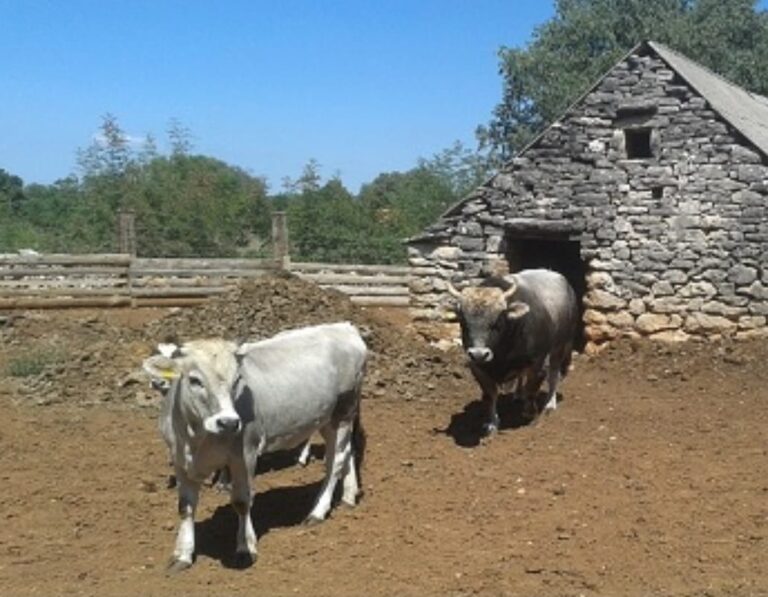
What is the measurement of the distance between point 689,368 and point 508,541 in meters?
6.95

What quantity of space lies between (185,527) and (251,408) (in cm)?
95

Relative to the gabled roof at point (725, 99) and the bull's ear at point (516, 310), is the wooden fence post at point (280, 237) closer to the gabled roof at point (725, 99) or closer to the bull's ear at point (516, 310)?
the gabled roof at point (725, 99)

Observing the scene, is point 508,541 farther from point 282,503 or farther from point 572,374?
point 572,374

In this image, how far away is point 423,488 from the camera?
28.5 feet

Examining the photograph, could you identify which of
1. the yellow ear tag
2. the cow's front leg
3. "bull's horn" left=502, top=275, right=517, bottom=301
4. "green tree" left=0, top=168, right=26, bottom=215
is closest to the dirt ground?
the cow's front leg

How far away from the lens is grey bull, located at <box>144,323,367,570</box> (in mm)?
6703

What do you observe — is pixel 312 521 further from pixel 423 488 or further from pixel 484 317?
pixel 484 317

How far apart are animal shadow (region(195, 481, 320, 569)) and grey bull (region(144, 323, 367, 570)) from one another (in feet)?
0.71

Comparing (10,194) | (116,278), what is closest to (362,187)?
(116,278)

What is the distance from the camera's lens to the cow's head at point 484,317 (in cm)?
1038

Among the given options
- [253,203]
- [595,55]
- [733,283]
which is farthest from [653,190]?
[595,55]

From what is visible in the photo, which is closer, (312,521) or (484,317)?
(312,521)

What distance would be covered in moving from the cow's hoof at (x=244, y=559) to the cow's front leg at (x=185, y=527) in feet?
1.04

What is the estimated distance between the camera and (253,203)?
2834 centimetres
